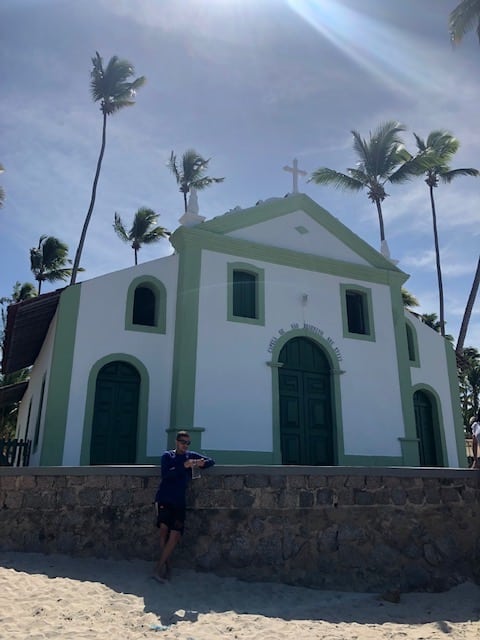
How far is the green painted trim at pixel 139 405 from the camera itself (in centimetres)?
1097

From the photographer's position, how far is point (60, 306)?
11.5 meters

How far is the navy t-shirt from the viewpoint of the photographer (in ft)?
21.9

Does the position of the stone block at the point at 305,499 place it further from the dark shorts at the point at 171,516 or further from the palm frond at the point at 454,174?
the palm frond at the point at 454,174

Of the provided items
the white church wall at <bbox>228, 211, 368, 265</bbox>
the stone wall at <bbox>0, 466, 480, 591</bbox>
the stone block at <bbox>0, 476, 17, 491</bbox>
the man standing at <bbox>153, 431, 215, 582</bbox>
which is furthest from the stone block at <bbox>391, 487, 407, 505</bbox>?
the white church wall at <bbox>228, 211, 368, 265</bbox>

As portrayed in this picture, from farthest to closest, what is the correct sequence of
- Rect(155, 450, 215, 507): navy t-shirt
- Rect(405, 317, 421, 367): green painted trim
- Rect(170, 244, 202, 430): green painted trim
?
Rect(405, 317, 421, 367): green painted trim, Rect(170, 244, 202, 430): green painted trim, Rect(155, 450, 215, 507): navy t-shirt

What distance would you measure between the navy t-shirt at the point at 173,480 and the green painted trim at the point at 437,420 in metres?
10.0

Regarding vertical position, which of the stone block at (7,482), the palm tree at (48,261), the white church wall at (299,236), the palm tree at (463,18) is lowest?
the stone block at (7,482)

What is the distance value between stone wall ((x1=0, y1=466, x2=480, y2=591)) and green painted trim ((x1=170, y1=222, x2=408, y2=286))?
22.4 feet

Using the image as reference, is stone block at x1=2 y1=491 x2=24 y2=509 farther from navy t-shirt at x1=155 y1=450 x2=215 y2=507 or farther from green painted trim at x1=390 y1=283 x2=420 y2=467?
green painted trim at x1=390 y1=283 x2=420 y2=467

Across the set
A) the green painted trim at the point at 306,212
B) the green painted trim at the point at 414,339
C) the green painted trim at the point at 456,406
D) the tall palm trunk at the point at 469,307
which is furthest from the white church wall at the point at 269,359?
the tall palm trunk at the point at 469,307

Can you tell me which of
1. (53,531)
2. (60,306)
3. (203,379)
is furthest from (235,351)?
(53,531)

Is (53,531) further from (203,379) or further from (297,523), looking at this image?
(203,379)

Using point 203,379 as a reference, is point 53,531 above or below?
below

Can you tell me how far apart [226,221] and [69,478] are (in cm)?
785
